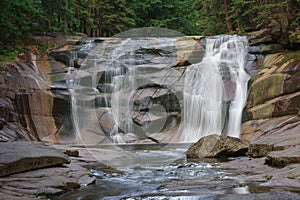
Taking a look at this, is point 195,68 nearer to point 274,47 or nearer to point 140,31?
point 274,47

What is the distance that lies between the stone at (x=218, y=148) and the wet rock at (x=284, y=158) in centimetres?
227

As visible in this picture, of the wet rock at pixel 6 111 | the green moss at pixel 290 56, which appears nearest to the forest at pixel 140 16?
the green moss at pixel 290 56

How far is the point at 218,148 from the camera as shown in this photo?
9625 mm

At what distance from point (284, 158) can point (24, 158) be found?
4.98 meters

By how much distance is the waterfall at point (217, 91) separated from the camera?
14580mm

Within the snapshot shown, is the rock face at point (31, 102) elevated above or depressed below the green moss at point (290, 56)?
below

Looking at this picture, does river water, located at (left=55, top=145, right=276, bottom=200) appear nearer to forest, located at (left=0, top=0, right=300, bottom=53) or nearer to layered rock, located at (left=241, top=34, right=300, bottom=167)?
layered rock, located at (left=241, top=34, right=300, bottom=167)

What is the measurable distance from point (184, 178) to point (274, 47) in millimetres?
11594

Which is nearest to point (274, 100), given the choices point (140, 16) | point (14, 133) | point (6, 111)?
point (14, 133)

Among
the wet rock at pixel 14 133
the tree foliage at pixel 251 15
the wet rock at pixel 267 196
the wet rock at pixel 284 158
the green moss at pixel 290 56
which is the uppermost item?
the tree foliage at pixel 251 15

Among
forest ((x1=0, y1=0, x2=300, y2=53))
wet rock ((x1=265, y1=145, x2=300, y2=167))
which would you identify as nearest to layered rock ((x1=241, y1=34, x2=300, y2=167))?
forest ((x1=0, y1=0, x2=300, y2=53))

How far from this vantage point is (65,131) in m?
14.9

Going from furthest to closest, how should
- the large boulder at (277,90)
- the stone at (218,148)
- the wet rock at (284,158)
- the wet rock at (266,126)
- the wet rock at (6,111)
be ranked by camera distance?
1. the large boulder at (277,90)
2. the wet rock at (6,111)
3. the wet rock at (266,126)
4. the stone at (218,148)
5. the wet rock at (284,158)

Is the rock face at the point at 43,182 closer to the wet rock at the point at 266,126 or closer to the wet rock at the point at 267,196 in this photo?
the wet rock at the point at 267,196
